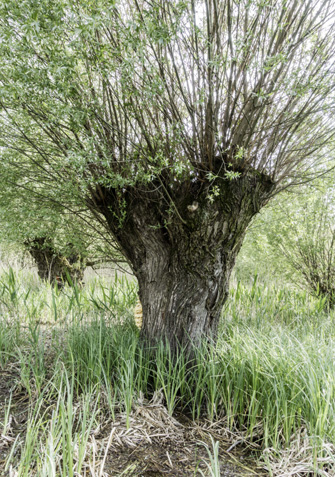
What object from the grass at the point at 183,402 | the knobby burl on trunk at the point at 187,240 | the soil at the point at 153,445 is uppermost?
the knobby burl on trunk at the point at 187,240

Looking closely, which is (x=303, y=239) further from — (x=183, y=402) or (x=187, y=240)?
(x=183, y=402)

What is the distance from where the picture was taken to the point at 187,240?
2.81 meters

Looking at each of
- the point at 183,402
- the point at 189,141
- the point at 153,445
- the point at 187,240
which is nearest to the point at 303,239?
the point at 187,240

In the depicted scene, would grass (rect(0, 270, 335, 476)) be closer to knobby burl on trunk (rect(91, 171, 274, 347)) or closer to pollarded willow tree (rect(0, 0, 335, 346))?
knobby burl on trunk (rect(91, 171, 274, 347))

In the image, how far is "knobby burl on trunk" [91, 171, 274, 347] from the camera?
2.77 m

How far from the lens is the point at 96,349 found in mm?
2707

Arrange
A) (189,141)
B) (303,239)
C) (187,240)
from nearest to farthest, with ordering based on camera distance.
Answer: (189,141), (187,240), (303,239)

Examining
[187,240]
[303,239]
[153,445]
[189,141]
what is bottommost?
[153,445]

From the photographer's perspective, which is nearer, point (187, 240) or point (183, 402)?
point (183, 402)

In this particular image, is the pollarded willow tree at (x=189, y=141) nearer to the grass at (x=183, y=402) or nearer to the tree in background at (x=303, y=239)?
the grass at (x=183, y=402)

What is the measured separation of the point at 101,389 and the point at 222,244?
4.89 ft

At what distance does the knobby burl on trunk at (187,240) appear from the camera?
9.10ft

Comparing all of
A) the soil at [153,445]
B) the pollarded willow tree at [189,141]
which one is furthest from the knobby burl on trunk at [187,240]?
the soil at [153,445]

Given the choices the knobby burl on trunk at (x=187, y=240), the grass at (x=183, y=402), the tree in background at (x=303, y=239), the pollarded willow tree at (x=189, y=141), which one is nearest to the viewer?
the grass at (x=183, y=402)
